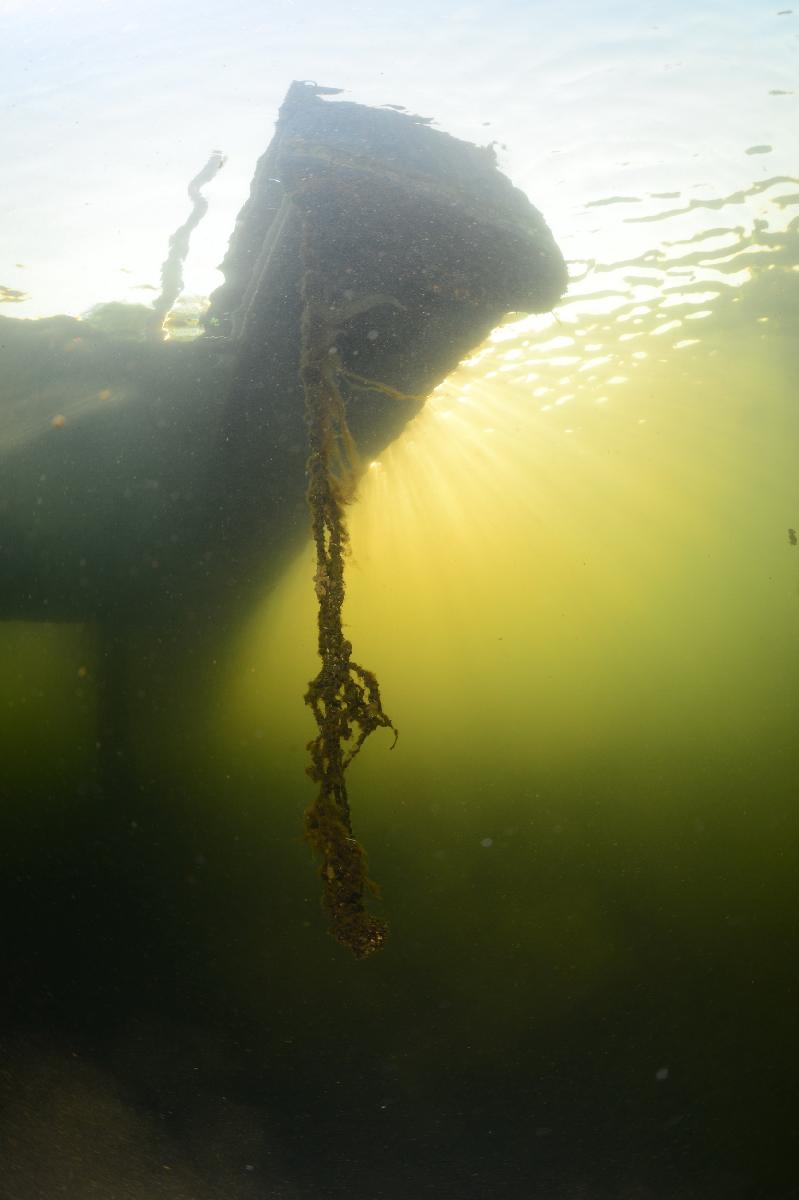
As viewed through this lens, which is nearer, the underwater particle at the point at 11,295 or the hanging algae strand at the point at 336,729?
the hanging algae strand at the point at 336,729

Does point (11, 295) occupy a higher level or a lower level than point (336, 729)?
higher

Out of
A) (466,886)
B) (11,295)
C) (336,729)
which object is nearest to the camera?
(336,729)

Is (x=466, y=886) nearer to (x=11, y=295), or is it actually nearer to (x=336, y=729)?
(x=336, y=729)

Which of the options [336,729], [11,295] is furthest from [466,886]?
[11,295]

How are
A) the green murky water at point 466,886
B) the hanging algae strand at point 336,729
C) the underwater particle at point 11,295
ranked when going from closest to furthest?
the hanging algae strand at point 336,729
the underwater particle at point 11,295
the green murky water at point 466,886

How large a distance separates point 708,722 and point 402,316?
21.8 metres

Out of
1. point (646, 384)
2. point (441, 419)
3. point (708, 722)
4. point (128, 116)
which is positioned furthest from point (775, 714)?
point (128, 116)

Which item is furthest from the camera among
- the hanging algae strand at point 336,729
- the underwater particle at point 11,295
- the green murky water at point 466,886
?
the green murky water at point 466,886

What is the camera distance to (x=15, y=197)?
5.32 meters

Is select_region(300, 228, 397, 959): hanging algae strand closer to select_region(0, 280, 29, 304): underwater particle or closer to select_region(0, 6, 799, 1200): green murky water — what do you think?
select_region(0, 6, 799, 1200): green murky water

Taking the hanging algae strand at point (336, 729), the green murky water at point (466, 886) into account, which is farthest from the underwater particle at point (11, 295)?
the hanging algae strand at point (336, 729)

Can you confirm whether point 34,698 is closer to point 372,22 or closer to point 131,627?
point 131,627

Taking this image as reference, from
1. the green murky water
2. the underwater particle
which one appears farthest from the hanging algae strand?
the underwater particle

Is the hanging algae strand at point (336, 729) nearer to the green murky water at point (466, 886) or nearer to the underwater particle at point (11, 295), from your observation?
the green murky water at point (466, 886)
